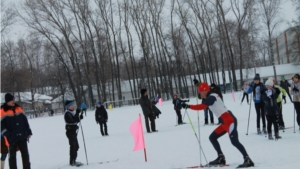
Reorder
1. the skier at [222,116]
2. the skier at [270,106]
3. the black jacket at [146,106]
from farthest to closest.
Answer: the black jacket at [146,106] → the skier at [270,106] → the skier at [222,116]

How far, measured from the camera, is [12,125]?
7.91 metres

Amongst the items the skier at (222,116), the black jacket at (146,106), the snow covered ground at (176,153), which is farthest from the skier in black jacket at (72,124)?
the black jacket at (146,106)

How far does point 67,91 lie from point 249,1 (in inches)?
1676

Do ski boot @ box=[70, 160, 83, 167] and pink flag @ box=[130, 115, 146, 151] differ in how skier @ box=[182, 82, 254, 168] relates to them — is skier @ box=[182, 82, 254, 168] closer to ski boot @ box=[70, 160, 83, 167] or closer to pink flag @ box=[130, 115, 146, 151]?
pink flag @ box=[130, 115, 146, 151]

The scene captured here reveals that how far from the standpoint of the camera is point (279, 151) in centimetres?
866

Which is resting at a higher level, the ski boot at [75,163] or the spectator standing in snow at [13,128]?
the spectator standing in snow at [13,128]

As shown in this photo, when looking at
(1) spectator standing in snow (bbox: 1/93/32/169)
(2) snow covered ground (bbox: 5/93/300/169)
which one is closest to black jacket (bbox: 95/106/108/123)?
(2) snow covered ground (bbox: 5/93/300/169)

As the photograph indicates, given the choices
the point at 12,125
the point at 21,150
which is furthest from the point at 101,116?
the point at 12,125

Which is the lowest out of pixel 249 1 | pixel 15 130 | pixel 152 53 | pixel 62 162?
pixel 62 162

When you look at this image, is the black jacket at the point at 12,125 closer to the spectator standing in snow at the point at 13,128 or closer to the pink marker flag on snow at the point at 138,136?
the spectator standing in snow at the point at 13,128

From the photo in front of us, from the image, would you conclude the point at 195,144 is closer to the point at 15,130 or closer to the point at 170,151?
the point at 170,151

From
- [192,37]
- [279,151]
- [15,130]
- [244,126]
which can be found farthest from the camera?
[192,37]

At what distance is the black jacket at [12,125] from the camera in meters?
7.89

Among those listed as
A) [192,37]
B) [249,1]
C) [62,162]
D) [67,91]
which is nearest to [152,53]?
[192,37]
